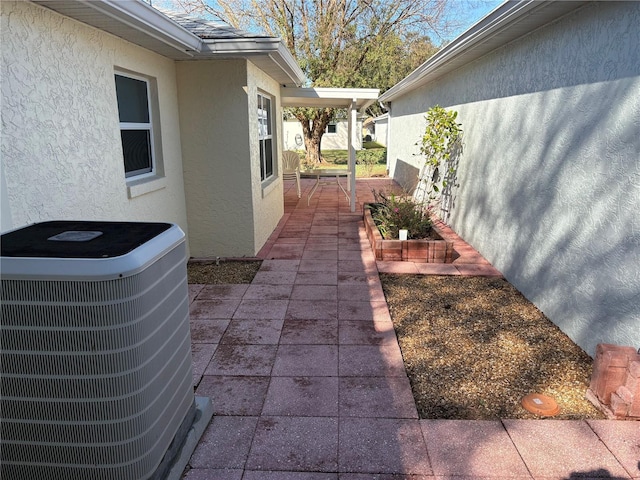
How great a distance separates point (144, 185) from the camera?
4.62 meters

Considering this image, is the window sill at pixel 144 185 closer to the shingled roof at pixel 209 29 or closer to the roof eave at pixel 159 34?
the roof eave at pixel 159 34

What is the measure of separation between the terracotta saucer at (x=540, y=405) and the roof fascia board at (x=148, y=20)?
3.62 m

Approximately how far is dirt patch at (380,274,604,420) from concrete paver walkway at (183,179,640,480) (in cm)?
13

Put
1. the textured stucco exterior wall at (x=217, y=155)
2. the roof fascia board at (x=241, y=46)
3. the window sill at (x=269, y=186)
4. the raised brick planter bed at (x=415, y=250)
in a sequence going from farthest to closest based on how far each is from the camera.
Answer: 1. the window sill at (x=269, y=186)
2. the raised brick planter bed at (x=415, y=250)
3. the textured stucco exterior wall at (x=217, y=155)
4. the roof fascia board at (x=241, y=46)

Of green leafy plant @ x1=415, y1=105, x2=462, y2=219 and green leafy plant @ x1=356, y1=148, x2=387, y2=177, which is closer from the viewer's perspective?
green leafy plant @ x1=415, y1=105, x2=462, y2=219

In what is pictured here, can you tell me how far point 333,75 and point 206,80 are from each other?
489 inches

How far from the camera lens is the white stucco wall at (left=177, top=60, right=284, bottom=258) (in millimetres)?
5520

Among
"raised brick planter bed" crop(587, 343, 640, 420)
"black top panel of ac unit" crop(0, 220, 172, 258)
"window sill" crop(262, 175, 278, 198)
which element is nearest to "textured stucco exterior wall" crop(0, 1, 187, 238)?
"black top panel of ac unit" crop(0, 220, 172, 258)

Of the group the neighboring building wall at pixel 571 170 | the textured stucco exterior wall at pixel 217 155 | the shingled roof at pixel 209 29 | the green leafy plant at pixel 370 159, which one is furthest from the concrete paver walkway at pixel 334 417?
the green leafy plant at pixel 370 159

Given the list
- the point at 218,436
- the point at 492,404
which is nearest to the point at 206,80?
the point at 218,436

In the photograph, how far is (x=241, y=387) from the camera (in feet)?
9.98

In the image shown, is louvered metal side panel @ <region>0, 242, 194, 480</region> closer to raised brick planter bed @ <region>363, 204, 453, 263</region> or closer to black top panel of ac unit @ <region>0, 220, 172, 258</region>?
black top panel of ac unit @ <region>0, 220, 172, 258</region>

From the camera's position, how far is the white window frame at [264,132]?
701 cm

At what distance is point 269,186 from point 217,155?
1.57 meters
